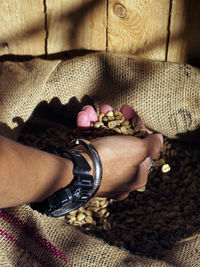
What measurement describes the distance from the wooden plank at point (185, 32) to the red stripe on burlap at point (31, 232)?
883 millimetres

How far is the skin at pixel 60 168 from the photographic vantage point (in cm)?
94

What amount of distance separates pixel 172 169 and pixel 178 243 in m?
0.40

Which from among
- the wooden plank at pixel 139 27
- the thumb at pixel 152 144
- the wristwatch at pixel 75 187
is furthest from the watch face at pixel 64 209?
the wooden plank at pixel 139 27

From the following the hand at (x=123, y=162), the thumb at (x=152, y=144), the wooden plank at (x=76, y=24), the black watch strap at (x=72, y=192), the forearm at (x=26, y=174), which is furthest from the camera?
the wooden plank at (x=76, y=24)

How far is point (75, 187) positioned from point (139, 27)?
781 millimetres

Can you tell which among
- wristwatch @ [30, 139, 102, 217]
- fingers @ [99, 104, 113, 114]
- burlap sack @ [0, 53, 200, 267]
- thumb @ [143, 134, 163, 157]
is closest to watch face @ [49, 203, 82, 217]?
wristwatch @ [30, 139, 102, 217]

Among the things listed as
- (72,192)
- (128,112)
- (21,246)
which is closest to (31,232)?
(21,246)

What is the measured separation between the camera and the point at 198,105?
58.5 inches

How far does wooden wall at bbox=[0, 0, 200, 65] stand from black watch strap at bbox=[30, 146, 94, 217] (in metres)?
0.67

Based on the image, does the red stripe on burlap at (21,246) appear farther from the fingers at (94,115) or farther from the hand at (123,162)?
the fingers at (94,115)

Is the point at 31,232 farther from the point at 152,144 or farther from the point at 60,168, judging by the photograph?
the point at 152,144

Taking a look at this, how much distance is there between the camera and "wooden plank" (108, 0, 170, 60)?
5.04 feet

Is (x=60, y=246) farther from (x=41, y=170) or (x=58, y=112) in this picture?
(x=58, y=112)

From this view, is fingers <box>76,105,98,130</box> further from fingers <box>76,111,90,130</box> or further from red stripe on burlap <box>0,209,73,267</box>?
red stripe on burlap <box>0,209,73,267</box>
